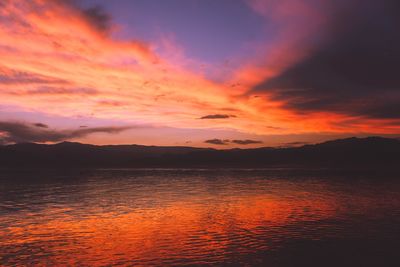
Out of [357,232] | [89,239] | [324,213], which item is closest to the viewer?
[89,239]

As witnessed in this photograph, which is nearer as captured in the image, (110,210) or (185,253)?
(185,253)

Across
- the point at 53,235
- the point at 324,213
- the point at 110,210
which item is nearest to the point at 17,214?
the point at 110,210

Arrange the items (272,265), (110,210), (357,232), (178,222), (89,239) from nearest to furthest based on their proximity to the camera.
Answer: (272,265) → (89,239) → (357,232) → (178,222) → (110,210)

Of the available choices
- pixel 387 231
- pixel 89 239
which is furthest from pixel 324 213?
pixel 89 239

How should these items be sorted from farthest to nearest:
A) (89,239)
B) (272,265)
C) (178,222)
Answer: (178,222), (89,239), (272,265)

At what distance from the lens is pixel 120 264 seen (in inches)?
1091

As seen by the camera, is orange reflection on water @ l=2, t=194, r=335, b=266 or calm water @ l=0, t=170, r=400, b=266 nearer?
calm water @ l=0, t=170, r=400, b=266

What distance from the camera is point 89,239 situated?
1422 inches

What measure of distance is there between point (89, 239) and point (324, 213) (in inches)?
1296

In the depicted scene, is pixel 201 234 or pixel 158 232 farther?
pixel 158 232

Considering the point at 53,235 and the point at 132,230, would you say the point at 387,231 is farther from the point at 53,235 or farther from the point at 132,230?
the point at 53,235

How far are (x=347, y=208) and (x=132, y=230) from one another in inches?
1393

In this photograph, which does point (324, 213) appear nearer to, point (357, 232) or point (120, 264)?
point (357, 232)

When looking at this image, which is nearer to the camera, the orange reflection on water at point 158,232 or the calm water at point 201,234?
the calm water at point 201,234
